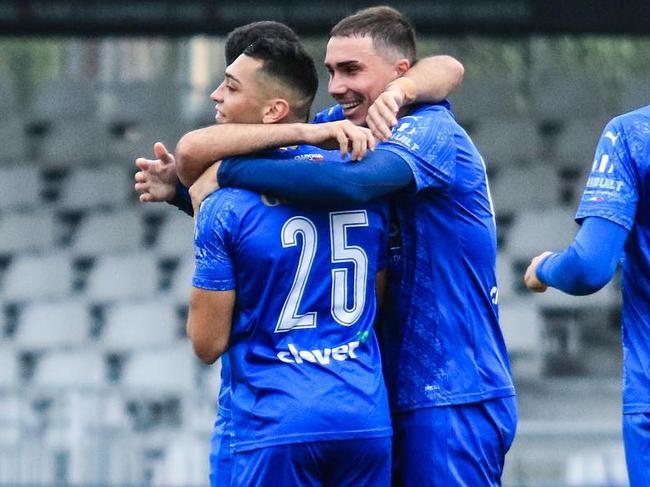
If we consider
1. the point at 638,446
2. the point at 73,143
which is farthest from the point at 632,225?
the point at 73,143

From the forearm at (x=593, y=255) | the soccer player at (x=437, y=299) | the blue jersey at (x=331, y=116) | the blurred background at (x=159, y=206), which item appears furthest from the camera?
the blurred background at (x=159, y=206)

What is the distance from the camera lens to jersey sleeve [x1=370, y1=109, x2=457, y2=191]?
3.24 metres

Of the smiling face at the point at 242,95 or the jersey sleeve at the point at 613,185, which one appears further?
the smiling face at the point at 242,95

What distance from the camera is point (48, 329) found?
10156mm

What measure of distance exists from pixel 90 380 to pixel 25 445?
2.00 meters

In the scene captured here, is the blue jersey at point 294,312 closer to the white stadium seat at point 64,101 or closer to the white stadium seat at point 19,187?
the white stadium seat at point 19,187

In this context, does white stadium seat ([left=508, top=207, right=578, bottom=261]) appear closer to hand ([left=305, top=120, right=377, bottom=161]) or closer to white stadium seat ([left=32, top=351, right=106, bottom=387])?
white stadium seat ([left=32, top=351, right=106, bottom=387])

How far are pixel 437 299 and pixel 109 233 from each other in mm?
7474

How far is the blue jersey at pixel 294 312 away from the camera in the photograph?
3.12 metres

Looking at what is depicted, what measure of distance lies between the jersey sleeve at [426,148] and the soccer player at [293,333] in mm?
170

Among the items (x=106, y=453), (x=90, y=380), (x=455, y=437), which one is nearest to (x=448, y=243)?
(x=455, y=437)

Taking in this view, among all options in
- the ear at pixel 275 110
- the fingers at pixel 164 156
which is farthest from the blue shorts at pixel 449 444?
the fingers at pixel 164 156

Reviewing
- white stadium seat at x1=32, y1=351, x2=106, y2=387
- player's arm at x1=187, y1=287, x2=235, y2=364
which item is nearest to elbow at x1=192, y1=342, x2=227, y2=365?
player's arm at x1=187, y1=287, x2=235, y2=364

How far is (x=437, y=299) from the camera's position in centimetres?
337
